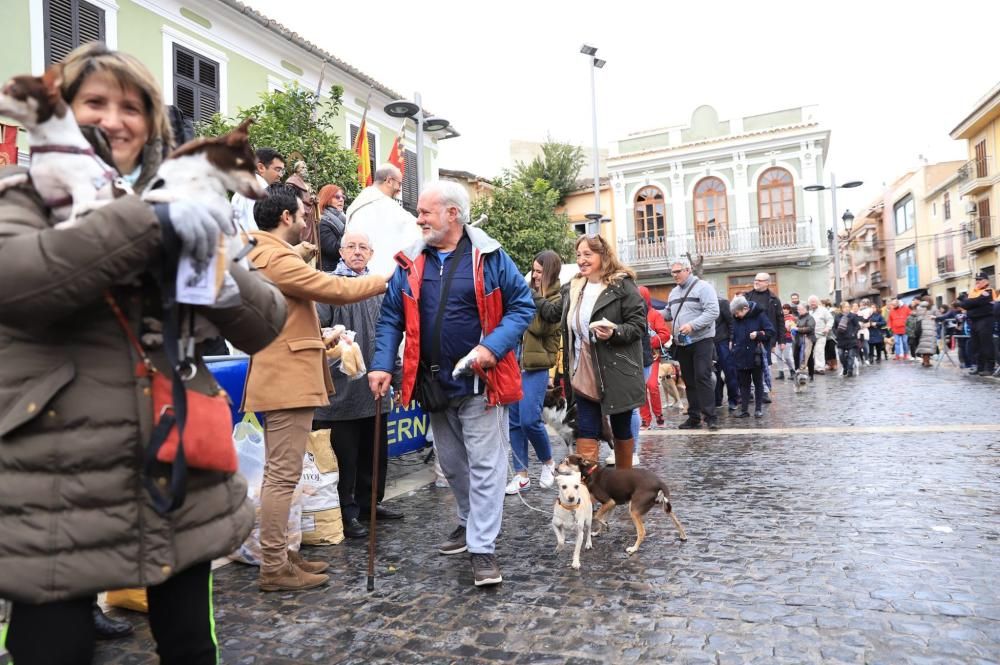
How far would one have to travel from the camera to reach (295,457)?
3717 millimetres

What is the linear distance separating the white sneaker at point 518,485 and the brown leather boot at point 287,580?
2329 millimetres

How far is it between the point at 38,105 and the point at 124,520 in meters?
0.87

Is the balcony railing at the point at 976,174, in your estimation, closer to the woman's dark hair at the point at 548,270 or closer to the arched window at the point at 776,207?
the arched window at the point at 776,207

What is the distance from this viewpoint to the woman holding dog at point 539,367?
6.16 metres

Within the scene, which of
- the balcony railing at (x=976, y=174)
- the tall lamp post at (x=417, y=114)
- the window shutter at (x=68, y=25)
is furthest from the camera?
the balcony railing at (x=976, y=174)

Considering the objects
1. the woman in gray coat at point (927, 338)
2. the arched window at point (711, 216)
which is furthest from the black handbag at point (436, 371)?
the arched window at point (711, 216)

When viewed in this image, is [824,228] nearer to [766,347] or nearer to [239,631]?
[766,347]

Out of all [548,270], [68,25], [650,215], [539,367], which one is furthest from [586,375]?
[650,215]

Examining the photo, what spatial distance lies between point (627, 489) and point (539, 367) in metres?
2.08

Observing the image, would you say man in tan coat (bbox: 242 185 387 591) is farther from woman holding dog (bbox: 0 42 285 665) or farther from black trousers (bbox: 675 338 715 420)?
black trousers (bbox: 675 338 715 420)

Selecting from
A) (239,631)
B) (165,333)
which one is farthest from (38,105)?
(239,631)

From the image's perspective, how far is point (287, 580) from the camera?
12.0 feet

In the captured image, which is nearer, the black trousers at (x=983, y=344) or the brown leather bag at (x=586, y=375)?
the brown leather bag at (x=586, y=375)

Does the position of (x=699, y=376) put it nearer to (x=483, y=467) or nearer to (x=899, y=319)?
(x=483, y=467)
